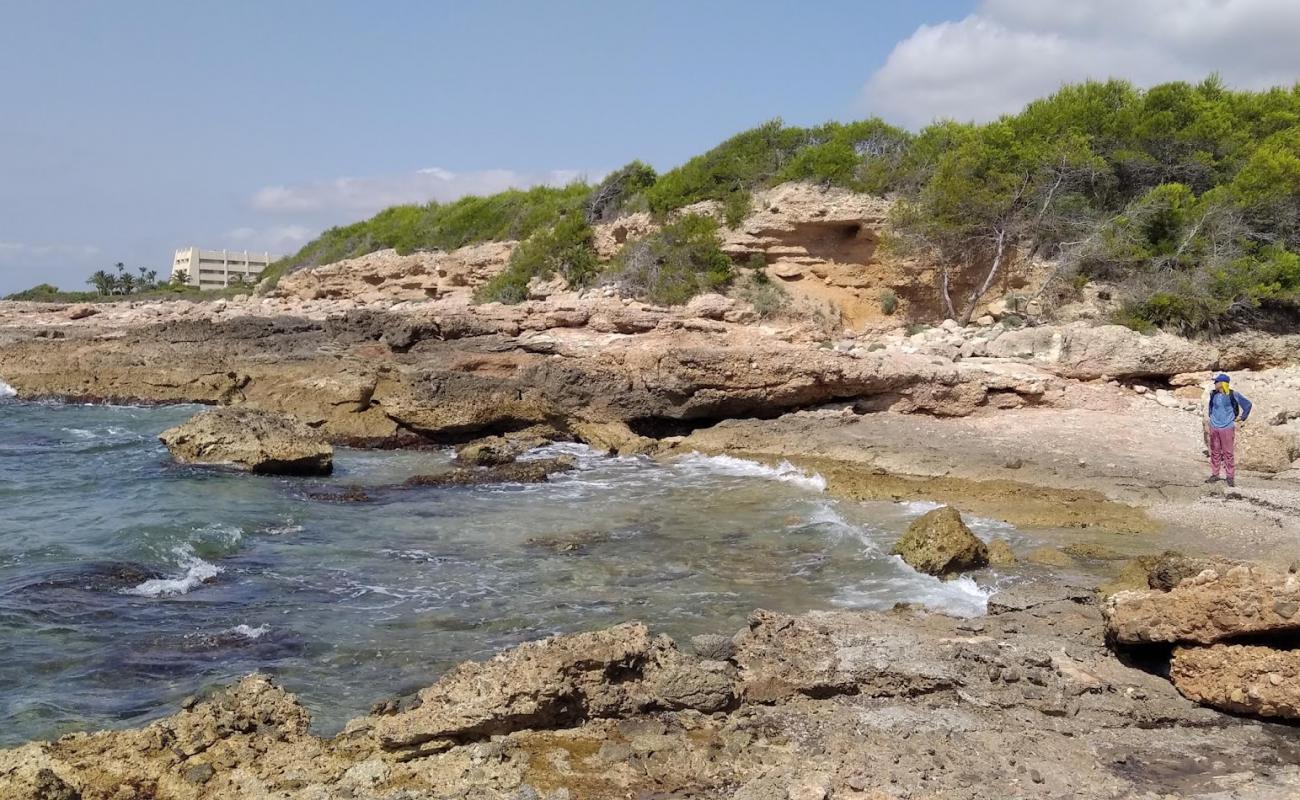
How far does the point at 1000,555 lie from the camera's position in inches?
335

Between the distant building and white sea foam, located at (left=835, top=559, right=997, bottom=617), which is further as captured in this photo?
the distant building

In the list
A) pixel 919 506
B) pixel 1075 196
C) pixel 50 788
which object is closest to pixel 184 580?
pixel 50 788

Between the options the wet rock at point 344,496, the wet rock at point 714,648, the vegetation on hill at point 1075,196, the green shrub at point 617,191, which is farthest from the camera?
the green shrub at point 617,191

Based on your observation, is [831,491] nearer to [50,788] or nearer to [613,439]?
[613,439]

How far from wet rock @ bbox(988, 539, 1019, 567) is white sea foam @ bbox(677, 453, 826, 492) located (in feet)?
10.9

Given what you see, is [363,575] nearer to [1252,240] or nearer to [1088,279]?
[1088,279]

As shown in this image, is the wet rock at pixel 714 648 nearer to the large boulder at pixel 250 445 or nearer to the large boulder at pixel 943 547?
the large boulder at pixel 943 547

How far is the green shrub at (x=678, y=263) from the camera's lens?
23.2m

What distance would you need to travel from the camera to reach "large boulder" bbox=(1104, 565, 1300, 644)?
4945 mm

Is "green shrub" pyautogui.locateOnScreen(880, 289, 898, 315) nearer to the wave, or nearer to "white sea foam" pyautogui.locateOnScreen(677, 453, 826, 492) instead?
"white sea foam" pyautogui.locateOnScreen(677, 453, 826, 492)

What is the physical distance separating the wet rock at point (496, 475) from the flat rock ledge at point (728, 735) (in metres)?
7.79

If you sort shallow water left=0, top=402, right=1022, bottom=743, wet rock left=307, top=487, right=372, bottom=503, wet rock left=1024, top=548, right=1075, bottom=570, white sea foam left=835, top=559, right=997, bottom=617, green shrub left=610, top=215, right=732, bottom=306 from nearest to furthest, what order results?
shallow water left=0, top=402, right=1022, bottom=743
white sea foam left=835, top=559, right=997, bottom=617
wet rock left=1024, top=548, right=1075, bottom=570
wet rock left=307, top=487, right=372, bottom=503
green shrub left=610, top=215, right=732, bottom=306

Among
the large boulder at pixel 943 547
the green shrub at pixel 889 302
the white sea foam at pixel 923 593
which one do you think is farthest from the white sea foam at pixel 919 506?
the green shrub at pixel 889 302

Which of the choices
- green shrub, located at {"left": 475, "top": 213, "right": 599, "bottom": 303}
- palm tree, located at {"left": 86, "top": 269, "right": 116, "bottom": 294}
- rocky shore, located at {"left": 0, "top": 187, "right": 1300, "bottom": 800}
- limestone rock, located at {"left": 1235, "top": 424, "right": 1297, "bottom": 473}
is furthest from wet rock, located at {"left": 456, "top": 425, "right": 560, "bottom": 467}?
palm tree, located at {"left": 86, "top": 269, "right": 116, "bottom": 294}
